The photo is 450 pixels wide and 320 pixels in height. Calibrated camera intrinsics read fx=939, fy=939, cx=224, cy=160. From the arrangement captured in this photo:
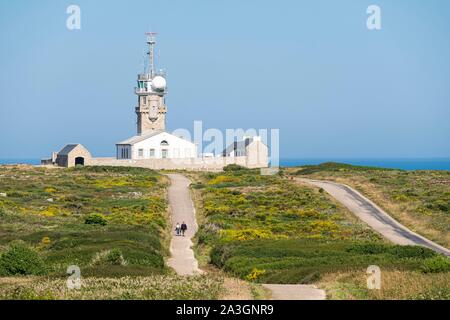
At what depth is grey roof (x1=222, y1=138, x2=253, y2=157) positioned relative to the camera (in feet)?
335

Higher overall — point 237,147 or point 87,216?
point 237,147

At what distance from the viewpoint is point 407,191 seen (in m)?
63.2

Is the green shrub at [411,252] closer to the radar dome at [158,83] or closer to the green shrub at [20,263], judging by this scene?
the green shrub at [20,263]

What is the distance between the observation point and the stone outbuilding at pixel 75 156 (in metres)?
95.9

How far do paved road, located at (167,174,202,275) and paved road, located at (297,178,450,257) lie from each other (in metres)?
9.62

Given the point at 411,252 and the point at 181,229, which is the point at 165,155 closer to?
the point at 181,229

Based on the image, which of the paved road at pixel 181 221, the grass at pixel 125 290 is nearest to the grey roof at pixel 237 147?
the paved road at pixel 181 221

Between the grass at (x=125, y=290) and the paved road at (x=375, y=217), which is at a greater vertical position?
the grass at (x=125, y=290)

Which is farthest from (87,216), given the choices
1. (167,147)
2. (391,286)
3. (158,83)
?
(158,83)

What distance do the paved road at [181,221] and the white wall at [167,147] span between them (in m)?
13.3

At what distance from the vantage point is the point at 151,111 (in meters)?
112

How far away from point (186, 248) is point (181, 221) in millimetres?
10632

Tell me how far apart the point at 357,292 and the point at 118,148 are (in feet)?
272

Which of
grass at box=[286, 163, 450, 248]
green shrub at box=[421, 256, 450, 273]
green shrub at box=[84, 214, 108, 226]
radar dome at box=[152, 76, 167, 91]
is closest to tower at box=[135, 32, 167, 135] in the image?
radar dome at box=[152, 76, 167, 91]
